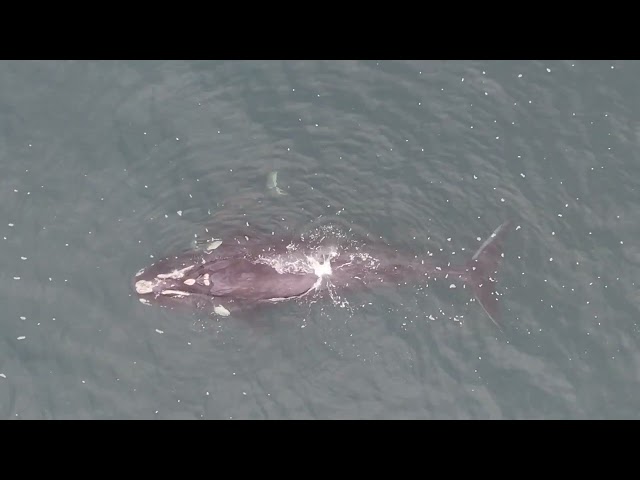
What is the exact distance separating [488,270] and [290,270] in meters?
8.65

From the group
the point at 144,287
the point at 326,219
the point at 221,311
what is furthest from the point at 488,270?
the point at 144,287

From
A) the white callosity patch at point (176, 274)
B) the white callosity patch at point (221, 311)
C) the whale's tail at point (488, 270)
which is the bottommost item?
the white callosity patch at point (221, 311)

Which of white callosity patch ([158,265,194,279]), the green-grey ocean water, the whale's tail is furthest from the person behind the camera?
white callosity patch ([158,265,194,279])

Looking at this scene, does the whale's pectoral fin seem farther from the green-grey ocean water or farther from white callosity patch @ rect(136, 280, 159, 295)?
white callosity patch @ rect(136, 280, 159, 295)

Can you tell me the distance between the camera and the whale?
26.3m

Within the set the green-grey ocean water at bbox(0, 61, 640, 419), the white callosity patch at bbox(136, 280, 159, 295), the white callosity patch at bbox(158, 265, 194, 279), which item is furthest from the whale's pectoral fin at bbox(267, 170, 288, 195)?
the white callosity patch at bbox(136, 280, 159, 295)

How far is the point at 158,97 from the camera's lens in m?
28.5

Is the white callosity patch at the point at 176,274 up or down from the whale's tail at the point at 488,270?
down

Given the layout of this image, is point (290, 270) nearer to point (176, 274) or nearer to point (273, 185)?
point (273, 185)

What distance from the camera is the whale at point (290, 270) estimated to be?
1035 inches

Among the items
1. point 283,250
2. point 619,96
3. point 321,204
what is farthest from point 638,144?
point 283,250

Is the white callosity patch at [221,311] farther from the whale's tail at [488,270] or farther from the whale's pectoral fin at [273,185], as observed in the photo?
the whale's tail at [488,270]

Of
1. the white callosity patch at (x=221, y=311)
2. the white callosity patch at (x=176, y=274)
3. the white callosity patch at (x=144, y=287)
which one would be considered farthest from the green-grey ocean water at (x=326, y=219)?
the white callosity patch at (x=176, y=274)

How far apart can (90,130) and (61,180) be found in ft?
8.83
